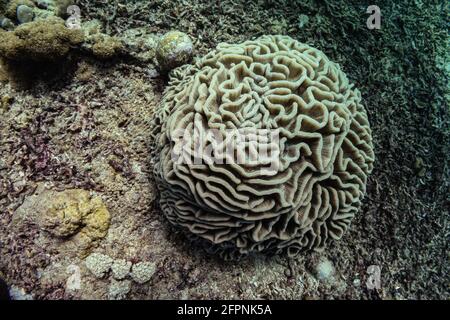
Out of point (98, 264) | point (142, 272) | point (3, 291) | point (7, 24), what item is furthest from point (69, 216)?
point (7, 24)

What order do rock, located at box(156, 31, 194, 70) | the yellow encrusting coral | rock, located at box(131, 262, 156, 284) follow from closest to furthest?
1. the yellow encrusting coral
2. rock, located at box(131, 262, 156, 284)
3. rock, located at box(156, 31, 194, 70)

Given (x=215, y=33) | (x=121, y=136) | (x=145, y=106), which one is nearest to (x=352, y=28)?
(x=215, y=33)

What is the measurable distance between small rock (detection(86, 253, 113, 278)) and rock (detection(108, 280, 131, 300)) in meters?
0.18

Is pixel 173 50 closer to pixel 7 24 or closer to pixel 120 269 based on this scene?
pixel 7 24

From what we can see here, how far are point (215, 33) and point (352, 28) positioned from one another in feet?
7.86

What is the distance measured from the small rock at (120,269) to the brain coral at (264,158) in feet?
2.70

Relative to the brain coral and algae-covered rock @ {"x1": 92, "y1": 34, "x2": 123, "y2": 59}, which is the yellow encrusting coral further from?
algae-covered rock @ {"x1": 92, "y1": 34, "x2": 123, "y2": 59}

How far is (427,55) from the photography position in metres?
5.96

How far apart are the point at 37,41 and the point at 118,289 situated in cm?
356

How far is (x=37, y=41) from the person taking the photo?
4547mm

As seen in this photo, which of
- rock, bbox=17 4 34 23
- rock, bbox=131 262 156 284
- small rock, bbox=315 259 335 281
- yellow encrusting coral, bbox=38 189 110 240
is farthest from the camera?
rock, bbox=17 4 34 23

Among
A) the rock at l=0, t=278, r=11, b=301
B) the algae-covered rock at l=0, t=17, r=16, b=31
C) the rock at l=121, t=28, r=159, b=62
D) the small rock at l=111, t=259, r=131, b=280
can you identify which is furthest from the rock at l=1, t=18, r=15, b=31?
the small rock at l=111, t=259, r=131, b=280

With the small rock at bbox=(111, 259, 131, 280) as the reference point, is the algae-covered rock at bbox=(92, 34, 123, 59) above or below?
above

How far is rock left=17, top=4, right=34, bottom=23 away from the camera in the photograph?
198 inches
